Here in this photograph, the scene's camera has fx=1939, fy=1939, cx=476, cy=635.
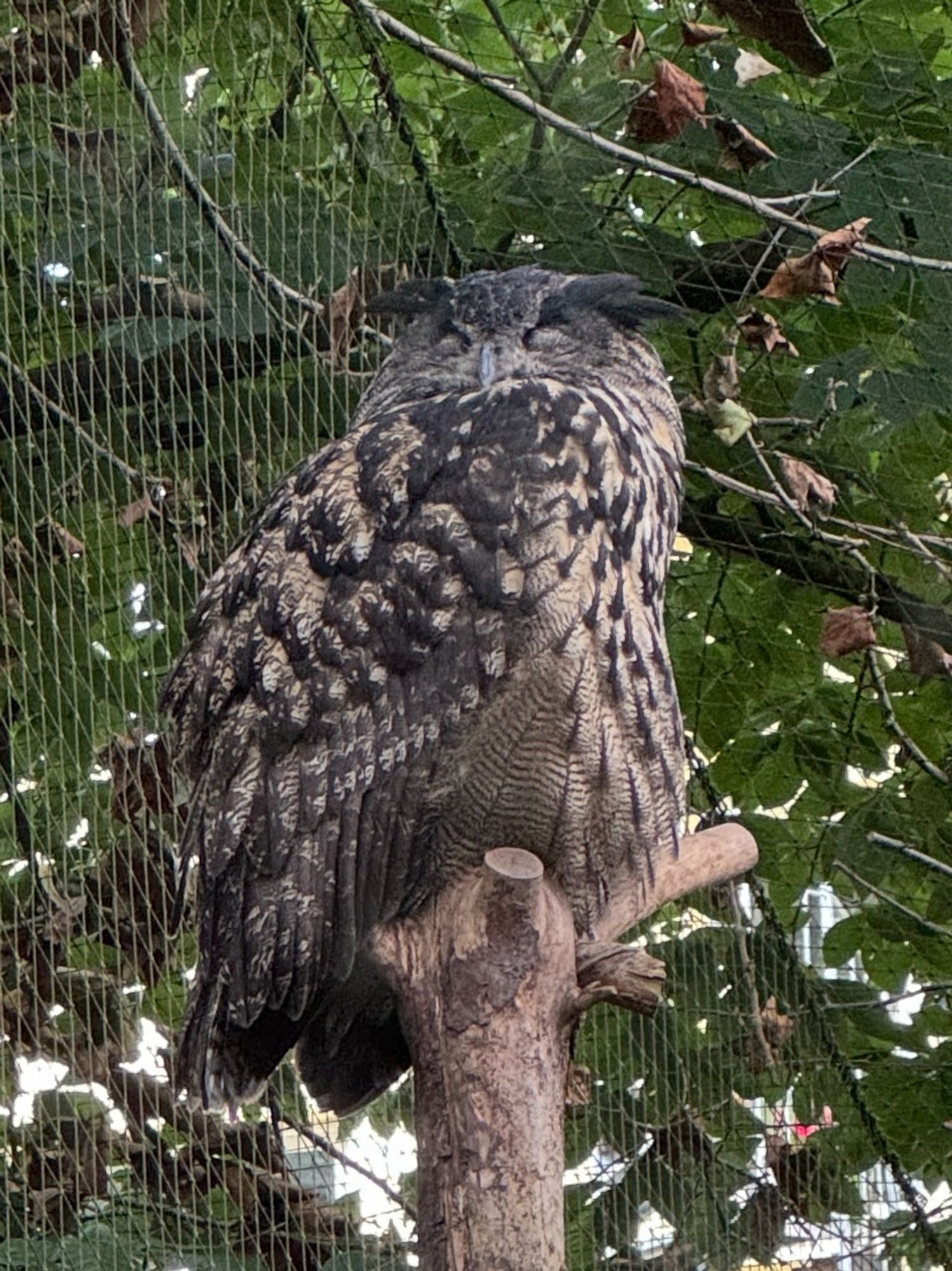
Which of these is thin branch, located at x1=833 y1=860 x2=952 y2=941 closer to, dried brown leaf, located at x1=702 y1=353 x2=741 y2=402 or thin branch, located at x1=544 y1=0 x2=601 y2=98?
dried brown leaf, located at x1=702 y1=353 x2=741 y2=402

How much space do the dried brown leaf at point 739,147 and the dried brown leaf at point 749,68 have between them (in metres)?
0.07

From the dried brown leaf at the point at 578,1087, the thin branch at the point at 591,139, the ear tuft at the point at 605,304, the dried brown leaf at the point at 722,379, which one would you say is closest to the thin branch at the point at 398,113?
the thin branch at the point at 591,139

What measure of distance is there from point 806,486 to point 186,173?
3.90ft

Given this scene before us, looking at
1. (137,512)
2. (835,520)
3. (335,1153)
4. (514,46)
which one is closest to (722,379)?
(835,520)

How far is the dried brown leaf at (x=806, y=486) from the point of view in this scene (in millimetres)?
3307

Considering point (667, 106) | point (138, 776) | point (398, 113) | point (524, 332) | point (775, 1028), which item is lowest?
point (775, 1028)

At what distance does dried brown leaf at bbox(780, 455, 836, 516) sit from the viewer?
3307mm

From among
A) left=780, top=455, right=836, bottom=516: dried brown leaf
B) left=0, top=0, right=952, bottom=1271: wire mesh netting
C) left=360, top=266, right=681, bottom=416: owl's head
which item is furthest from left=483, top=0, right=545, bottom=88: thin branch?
left=780, top=455, right=836, bottom=516: dried brown leaf

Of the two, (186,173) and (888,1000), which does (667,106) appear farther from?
(888,1000)

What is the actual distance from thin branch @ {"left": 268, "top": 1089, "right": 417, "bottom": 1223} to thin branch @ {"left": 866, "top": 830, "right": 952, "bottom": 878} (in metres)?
1.17

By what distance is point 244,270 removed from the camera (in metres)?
2.93

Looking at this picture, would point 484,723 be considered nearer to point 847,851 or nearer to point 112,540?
point 112,540

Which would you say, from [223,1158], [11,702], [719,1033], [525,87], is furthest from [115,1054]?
[525,87]

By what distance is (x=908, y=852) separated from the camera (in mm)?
3545
